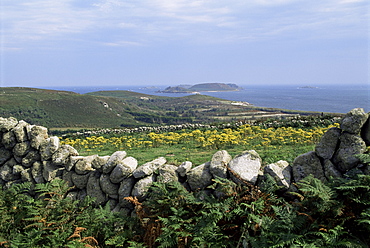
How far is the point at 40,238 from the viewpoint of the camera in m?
6.04

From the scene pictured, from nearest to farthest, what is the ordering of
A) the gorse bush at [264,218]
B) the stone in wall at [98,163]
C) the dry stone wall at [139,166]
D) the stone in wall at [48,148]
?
1. the gorse bush at [264,218]
2. the dry stone wall at [139,166]
3. the stone in wall at [98,163]
4. the stone in wall at [48,148]

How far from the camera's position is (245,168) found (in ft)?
22.5

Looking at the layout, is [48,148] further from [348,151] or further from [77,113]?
[77,113]

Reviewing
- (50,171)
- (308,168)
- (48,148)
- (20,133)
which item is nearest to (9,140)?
(20,133)

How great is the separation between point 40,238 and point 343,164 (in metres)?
7.27

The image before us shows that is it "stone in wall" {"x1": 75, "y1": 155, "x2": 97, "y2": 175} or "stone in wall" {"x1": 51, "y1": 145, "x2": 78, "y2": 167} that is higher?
"stone in wall" {"x1": 51, "y1": 145, "x2": 78, "y2": 167}

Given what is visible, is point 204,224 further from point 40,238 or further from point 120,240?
point 40,238

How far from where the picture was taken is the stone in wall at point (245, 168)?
6.63 meters

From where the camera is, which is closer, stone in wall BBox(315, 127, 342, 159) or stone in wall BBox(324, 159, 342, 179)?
stone in wall BBox(324, 159, 342, 179)

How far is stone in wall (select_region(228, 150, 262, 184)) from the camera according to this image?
663 centimetres

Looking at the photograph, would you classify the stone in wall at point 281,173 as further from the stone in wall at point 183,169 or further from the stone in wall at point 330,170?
the stone in wall at point 183,169

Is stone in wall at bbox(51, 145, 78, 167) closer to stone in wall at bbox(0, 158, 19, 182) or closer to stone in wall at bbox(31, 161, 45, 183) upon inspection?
stone in wall at bbox(31, 161, 45, 183)

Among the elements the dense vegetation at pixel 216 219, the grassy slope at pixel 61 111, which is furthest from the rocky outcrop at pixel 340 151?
the grassy slope at pixel 61 111

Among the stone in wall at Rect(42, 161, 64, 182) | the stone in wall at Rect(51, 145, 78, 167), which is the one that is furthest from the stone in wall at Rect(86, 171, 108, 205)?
the stone in wall at Rect(42, 161, 64, 182)
